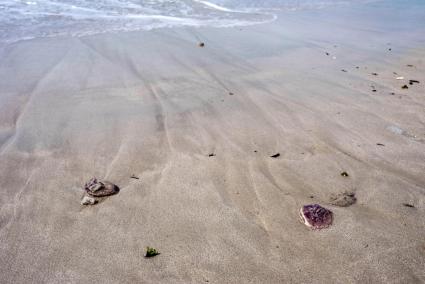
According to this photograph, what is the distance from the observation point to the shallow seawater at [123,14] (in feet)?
26.5

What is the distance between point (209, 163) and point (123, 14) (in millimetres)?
7048

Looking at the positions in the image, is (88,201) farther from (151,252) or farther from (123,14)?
(123,14)

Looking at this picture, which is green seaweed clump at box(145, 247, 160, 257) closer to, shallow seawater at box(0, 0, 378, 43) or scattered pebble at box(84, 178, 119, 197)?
scattered pebble at box(84, 178, 119, 197)

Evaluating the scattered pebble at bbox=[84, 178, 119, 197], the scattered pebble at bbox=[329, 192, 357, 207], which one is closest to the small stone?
the scattered pebble at bbox=[84, 178, 119, 197]

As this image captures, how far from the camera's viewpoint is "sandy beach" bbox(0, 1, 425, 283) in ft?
8.63

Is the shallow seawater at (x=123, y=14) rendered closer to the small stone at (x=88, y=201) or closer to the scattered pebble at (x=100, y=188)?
the scattered pebble at (x=100, y=188)

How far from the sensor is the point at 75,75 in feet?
18.6

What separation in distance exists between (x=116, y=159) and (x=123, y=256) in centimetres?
129

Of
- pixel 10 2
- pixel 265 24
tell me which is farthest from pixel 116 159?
pixel 10 2

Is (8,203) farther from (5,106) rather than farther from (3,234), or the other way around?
(5,106)

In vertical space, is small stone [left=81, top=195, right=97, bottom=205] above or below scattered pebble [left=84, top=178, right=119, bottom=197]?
below

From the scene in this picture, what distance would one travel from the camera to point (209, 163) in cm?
369

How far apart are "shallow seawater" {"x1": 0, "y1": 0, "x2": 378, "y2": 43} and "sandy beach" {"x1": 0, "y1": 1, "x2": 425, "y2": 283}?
55.0 inches

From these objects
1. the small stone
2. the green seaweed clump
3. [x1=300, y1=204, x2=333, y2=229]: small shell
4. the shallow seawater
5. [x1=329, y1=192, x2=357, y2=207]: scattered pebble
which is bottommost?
the green seaweed clump
